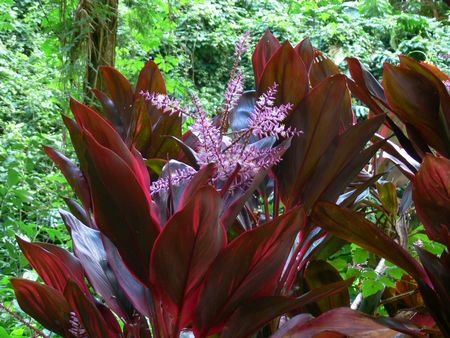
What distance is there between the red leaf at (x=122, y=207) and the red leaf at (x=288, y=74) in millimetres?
312

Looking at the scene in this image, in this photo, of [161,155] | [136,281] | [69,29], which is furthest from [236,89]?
[69,29]

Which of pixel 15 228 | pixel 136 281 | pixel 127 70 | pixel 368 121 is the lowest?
pixel 15 228

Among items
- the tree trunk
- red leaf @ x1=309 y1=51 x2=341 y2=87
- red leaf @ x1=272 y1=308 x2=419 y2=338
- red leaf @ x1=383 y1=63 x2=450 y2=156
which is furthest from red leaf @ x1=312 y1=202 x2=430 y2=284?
the tree trunk

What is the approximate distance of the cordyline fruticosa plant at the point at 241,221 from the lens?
1.96ft

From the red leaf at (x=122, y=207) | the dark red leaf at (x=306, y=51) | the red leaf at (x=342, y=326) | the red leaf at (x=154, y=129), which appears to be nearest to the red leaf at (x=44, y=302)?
the red leaf at (x=122, y=207)

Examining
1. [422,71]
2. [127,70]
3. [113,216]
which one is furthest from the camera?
[127,70]

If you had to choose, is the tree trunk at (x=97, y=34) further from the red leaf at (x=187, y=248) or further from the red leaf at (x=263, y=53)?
the red leaf at (x=187, y=248)

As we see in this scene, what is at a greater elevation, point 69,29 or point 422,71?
point 422,71

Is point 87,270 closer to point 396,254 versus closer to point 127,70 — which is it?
point 396,254

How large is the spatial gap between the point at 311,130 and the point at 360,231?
146 mm

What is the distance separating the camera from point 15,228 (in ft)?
7.59

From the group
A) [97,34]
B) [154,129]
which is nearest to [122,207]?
[154,129]

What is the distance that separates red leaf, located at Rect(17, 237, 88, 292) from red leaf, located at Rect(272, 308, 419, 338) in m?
0.28

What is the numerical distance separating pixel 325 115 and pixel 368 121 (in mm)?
55
